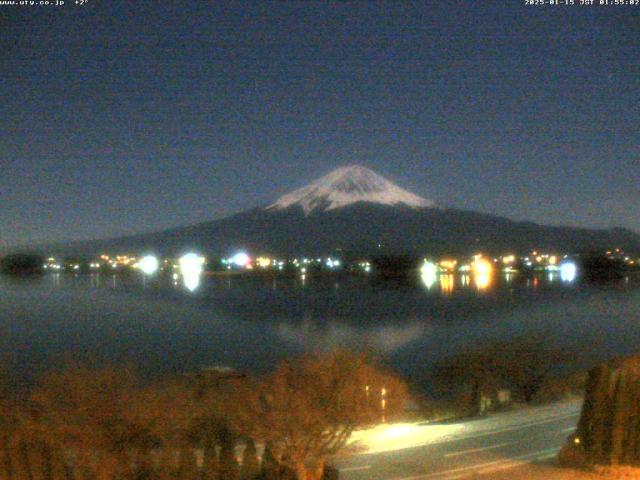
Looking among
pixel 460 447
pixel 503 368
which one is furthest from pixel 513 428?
pixel 503 368

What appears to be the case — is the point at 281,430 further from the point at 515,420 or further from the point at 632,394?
the point at 515,420

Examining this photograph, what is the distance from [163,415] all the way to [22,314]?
37187mm

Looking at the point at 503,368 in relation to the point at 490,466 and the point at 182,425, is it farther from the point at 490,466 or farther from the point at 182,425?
the point at 182,425

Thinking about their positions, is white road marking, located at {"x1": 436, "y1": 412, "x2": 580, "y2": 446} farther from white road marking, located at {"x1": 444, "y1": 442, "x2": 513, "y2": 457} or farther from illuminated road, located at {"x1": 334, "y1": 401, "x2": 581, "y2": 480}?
white road marking, located at {"x1": 444, "y1": 442, "x2": 513, "y2": 457}

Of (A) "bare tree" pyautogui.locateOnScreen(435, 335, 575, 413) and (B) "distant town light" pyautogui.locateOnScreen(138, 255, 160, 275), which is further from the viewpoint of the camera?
(B) "distant town light" pyautogui.locateOnScreen(138, 255, 160, 275)

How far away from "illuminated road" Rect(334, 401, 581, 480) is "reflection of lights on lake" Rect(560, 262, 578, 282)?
173ft

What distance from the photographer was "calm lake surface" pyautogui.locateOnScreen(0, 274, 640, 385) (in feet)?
95.0

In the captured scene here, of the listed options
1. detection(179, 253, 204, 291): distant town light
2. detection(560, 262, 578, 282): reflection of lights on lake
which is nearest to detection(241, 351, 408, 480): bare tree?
detection(560, 262, 578, 282): reflection of lights on lake

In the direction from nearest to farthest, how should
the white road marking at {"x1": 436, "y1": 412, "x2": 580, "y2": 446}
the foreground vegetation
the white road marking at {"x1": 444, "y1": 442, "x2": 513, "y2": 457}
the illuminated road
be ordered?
the foreground vegetation
the illuminated road
the white road marking at {"x1": 444, "y1": 442, "x2": 513, "y2": 457}
the white road marking at {"x1": 436, "y1": 412, "x2": 580, "y2": 446}

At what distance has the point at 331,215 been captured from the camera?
396 ft

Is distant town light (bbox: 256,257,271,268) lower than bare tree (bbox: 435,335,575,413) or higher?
higher

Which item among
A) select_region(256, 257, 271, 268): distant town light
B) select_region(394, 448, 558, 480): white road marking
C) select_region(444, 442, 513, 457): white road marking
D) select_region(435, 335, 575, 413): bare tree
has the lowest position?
select_region(435, 335, 575, 413): bare tree

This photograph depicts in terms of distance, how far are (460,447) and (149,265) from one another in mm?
86650

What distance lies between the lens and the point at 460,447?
10789 mm
